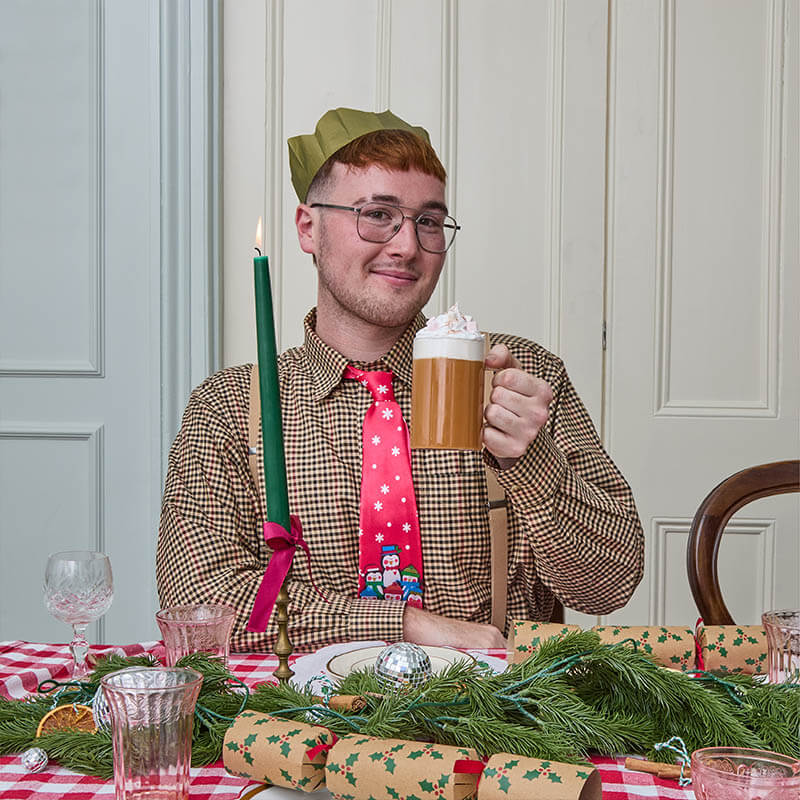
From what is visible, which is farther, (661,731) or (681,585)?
(681,585)

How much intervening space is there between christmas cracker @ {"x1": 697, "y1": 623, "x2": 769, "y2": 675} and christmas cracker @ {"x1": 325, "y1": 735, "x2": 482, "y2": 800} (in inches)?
16.3

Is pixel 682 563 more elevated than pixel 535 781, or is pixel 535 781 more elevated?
pixel 535 781

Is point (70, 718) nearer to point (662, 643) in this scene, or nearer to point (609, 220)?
point (662, 643)

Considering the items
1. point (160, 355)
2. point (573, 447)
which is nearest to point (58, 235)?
point (160, 355)

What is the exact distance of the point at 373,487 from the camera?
162 centimetres

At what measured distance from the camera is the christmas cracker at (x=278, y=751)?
0.70m

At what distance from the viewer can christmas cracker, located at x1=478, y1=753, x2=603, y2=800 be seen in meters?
0.62

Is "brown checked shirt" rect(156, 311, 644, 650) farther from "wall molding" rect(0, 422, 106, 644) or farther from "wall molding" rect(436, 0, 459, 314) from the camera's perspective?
"wall molding" rect(0, 422, 106, 644)

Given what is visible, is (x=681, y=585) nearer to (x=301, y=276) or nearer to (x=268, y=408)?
(x=301, y=276)

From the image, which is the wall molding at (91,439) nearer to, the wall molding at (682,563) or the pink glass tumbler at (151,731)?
the wall molding at (682,563)

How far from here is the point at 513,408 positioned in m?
1.27

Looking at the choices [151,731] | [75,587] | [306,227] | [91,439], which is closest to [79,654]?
[75,587]

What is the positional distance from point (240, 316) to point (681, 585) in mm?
1365

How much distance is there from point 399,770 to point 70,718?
14.7 inches
